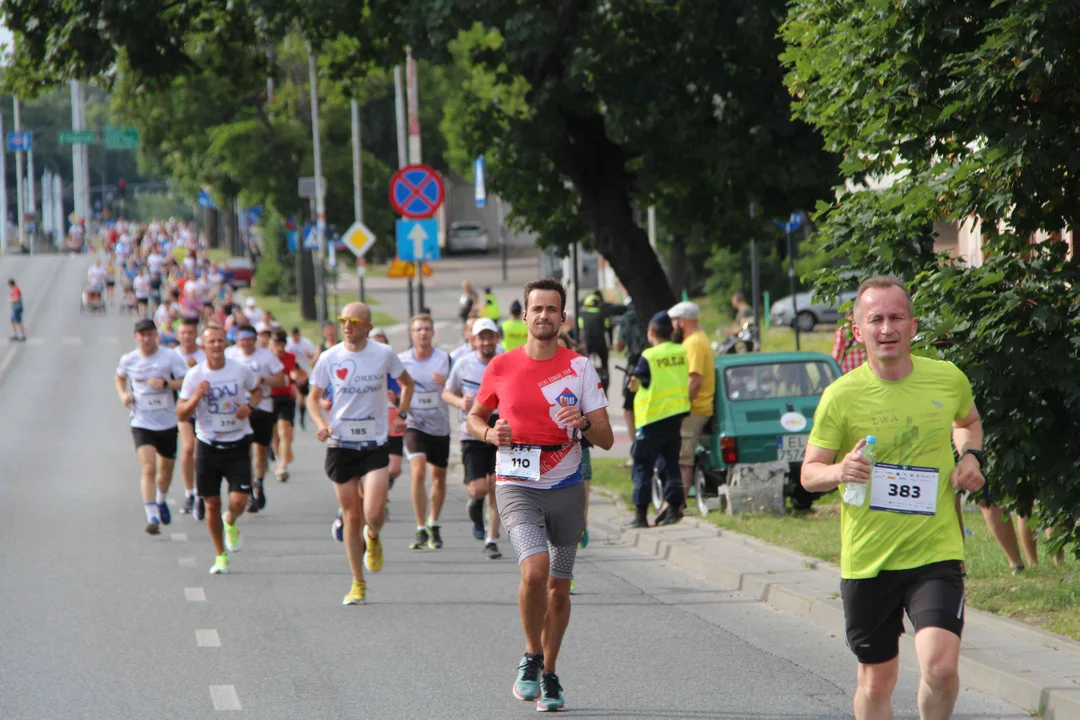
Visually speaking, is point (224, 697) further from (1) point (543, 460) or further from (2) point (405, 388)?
(2) point (405, 388)

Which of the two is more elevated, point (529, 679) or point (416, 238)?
point (416, 238)

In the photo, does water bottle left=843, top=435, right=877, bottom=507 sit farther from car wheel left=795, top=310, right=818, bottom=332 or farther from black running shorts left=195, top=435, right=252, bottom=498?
car wheel left=795, top=310, right=818, bottom=332

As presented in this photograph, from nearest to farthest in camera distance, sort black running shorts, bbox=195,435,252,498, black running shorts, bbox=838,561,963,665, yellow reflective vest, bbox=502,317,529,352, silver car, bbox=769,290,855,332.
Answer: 1. black running shorts, bbox=838,561,963,665
2. black running shorts, bbox=195,435,252,498
3. yellow reflective vest, bbox=502,317,529,352
4. silver car, bbox=769,290,855,332

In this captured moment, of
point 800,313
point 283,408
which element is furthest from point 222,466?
point 800,313

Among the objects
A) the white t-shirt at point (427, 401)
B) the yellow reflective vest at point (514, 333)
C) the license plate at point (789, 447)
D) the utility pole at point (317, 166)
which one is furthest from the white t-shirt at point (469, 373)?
the utility pole at point (317, 166)

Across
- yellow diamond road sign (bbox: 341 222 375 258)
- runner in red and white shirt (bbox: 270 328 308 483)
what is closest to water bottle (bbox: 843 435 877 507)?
runner in red and white shirt (bbox: 270 328 308 483)

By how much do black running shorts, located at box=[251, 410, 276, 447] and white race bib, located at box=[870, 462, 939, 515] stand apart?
11967mm

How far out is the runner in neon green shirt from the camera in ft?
17.1

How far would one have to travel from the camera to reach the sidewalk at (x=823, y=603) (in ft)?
22.4

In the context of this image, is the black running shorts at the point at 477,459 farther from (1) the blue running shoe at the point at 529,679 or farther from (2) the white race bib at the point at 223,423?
(1) the blue running shoe at the point at 529,679

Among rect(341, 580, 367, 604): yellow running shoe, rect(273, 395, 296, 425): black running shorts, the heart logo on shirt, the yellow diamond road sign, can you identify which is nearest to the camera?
rect(341, 580, 367, 604): yellow running shoe

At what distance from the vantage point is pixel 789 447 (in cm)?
1383

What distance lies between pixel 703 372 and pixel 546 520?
7.06 meters

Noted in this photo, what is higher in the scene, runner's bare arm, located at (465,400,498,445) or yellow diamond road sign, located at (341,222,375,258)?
yellow diamond road sign, located at (341,222,375,258)
